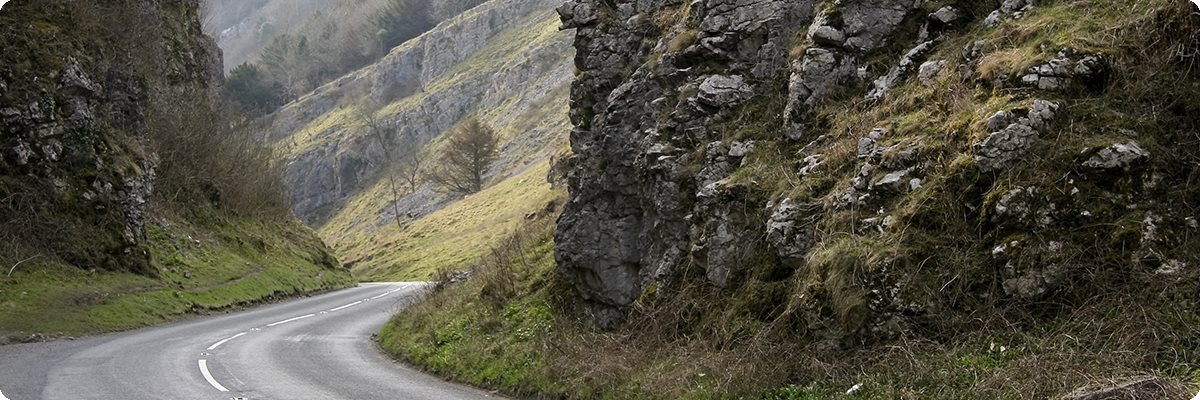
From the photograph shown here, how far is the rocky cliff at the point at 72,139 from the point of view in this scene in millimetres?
25328

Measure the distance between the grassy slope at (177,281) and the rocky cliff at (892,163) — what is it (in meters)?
13.9

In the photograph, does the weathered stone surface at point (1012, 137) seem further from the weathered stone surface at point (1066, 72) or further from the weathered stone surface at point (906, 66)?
the weathered stone surface at point (906, 66)

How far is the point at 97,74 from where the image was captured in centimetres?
3106

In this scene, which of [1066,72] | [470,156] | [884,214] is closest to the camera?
[1066,72]

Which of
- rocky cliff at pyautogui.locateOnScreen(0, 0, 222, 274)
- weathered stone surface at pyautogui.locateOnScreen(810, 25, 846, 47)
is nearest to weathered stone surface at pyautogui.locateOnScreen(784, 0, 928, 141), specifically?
weathered stone surface at pyautogui.locateOnScreen(810, 25, 846, 47)

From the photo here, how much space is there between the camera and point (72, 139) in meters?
26.7

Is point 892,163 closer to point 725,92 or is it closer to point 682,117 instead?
point 725,92

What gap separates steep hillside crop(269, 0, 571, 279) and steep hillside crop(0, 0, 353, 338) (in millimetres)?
20529

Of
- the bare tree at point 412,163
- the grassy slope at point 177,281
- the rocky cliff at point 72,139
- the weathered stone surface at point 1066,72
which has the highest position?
the rocky cliff at point 72,139

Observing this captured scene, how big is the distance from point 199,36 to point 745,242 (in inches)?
1668

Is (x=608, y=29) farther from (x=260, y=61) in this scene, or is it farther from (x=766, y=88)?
(x=260, y=61)

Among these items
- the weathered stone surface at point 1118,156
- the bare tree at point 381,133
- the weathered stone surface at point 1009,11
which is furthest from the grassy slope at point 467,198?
the weathered stone surface at point 1118,156

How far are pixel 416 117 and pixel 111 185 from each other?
9106 cm

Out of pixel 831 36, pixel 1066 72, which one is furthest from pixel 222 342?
pixel 1066 72
